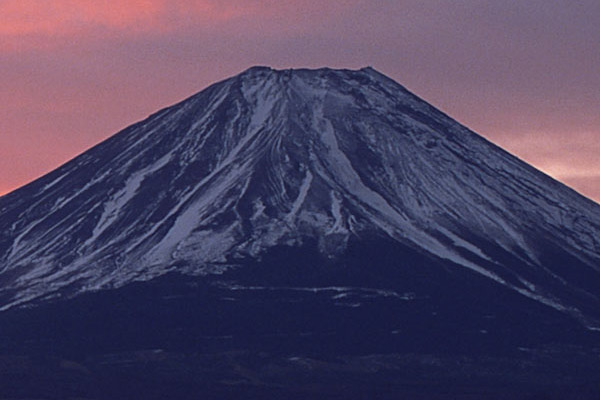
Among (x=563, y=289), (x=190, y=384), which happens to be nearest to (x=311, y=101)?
(x=563, y=289)

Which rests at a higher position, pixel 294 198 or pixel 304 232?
pixel 294 198

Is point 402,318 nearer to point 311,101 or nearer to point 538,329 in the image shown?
point 538,329

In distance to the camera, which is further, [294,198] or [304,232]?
[294,198]

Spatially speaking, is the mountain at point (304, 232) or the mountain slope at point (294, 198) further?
the mountain slope at point (294, 198)

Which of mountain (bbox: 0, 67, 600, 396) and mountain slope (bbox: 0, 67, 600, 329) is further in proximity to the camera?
mountain slope (bbox: 0, 67, 600, 329)
